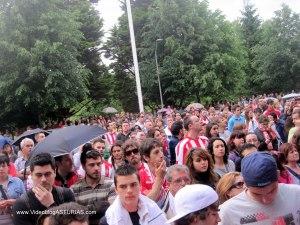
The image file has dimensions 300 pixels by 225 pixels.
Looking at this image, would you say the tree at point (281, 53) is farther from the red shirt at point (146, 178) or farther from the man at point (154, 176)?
the red shirt at point (146, 178)

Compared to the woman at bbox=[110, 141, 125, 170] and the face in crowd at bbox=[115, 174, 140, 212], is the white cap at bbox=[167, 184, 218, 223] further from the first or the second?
the woman at bbox=[110, 141, 125, 170]

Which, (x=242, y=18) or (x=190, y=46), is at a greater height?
(x=242, y=18)

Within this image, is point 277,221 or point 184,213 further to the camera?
point 277,221

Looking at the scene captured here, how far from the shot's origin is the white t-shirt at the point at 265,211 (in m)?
2.89

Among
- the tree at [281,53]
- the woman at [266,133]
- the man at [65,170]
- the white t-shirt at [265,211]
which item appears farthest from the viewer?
the tree at [281,53]

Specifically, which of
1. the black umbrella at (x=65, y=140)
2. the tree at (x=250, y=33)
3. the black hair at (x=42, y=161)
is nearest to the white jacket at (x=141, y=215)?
the black hair at (x=42, y=161)

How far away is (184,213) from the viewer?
262 centimetres

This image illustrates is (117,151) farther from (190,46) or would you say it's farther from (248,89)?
(248,89)

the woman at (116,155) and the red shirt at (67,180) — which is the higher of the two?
the woman at (116,155)

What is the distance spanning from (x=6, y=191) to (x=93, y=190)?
3.57ft

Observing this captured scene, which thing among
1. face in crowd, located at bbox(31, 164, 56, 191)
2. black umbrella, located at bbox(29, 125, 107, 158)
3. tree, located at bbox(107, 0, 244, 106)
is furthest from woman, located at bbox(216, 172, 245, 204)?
tree, located at bbox(107, 0, 244, 106)

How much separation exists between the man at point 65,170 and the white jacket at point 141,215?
2067mm

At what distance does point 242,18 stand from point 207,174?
164ft

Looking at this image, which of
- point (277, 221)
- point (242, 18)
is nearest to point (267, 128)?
point (277, 221)
